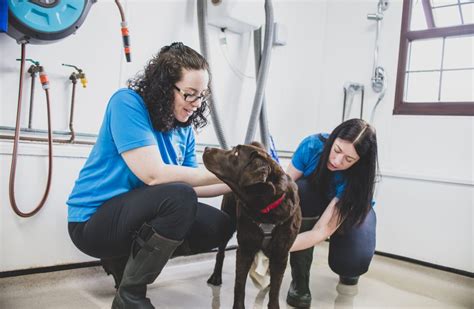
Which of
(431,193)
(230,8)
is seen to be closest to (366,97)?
(431,193)

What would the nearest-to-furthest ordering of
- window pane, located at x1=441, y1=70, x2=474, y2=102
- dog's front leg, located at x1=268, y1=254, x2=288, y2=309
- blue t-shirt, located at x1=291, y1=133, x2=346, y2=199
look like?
dog's front leg, located at x1=268, y1=254, x2=288, y2=309 < blue t-shirt, located at x1=291, y1=133, x2=346, y2=199 < window pane, located at x1=441, y1=70, x2=474, y2=102

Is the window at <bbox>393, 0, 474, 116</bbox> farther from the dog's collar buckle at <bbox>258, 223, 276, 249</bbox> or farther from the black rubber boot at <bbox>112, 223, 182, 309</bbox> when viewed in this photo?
the black rubber boot at <bbox>112, 223, 182, 309</bbox>

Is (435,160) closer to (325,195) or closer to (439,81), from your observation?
(439,81)

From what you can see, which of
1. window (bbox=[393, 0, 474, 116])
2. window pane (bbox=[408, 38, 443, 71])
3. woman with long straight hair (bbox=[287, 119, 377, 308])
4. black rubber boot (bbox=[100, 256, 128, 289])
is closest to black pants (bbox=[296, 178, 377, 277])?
woman with long straight hair (bbox=[287, 119, 377, 308])

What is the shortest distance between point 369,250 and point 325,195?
0.34 metres

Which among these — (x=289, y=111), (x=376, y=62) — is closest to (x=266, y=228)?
(x=289, y=111)

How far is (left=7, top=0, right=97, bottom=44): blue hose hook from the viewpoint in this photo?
4.75ft

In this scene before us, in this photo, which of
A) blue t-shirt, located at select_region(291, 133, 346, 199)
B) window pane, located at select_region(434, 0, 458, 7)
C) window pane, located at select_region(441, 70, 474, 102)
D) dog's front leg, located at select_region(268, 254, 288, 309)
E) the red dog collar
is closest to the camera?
the red dog collar

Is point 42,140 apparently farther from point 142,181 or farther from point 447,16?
point 447,16

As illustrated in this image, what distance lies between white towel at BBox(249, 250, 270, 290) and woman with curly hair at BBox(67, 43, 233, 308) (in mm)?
541

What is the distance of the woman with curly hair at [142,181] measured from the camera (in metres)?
1.30

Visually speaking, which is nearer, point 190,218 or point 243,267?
point 190,218

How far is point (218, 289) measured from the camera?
187 cm

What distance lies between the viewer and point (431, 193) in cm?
262
